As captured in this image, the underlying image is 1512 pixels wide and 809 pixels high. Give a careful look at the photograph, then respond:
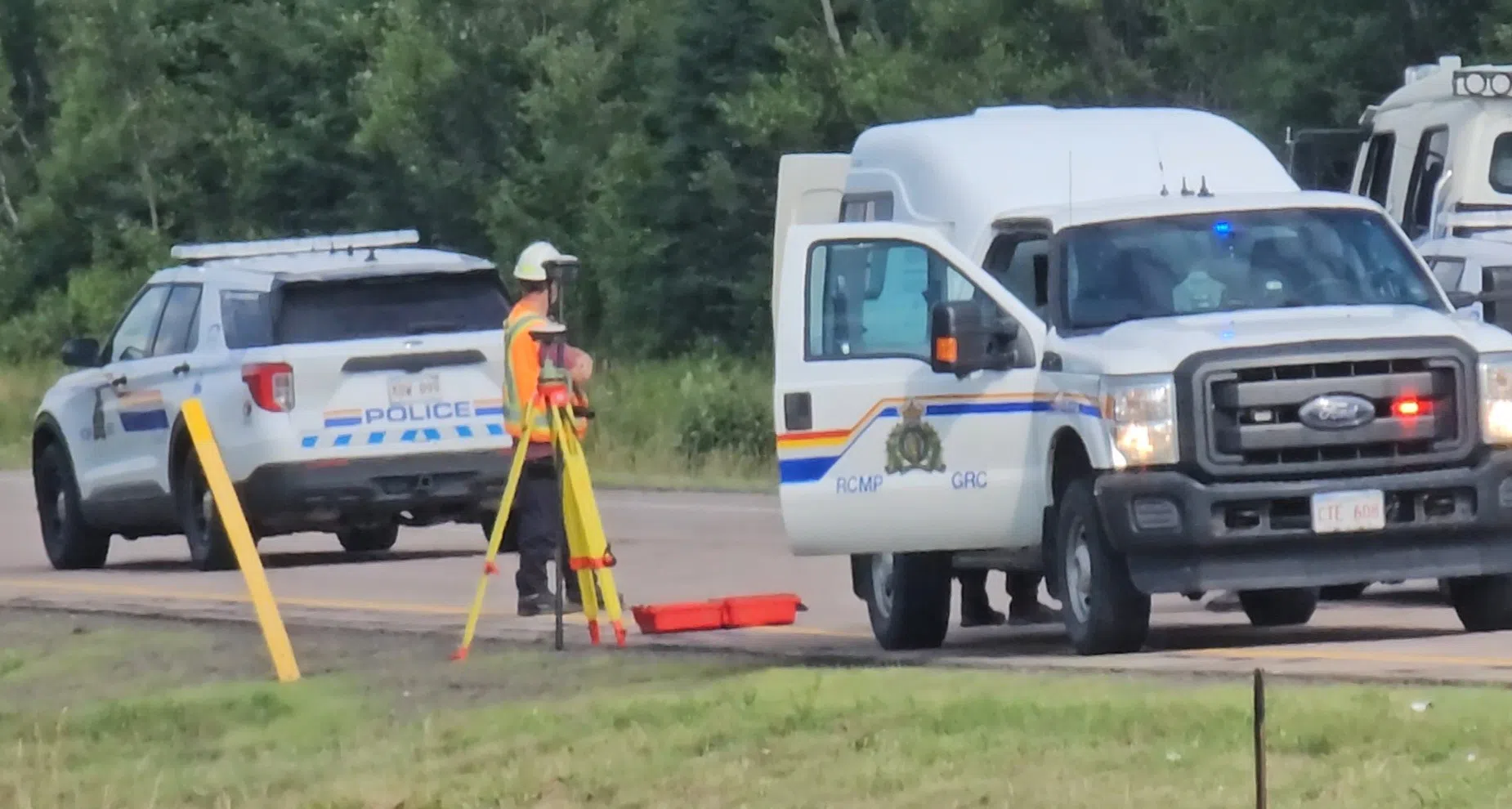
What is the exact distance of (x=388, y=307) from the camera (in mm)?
20062

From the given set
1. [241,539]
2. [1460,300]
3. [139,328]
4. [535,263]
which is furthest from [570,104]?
[1460,300]

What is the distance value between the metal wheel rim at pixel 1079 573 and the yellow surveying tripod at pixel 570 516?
6.96 feet

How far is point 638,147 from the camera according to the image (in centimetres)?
6191

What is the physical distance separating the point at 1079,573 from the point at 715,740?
285 cm

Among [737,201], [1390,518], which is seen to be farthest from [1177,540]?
[737,201]

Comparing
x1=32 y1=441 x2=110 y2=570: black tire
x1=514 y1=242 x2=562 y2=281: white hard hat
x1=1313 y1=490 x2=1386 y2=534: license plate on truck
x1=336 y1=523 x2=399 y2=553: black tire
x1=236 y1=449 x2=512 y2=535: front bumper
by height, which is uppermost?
x1=514 y1=242 x2=562 y2=281: white hard hat

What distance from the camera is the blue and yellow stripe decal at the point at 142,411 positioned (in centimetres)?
2086

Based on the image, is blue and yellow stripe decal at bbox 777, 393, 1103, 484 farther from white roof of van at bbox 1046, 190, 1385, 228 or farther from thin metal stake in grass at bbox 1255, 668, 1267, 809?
thin metal stake in grass at bbox 1255, 668, 1267, 809

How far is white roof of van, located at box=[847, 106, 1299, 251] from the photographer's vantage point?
14.4m

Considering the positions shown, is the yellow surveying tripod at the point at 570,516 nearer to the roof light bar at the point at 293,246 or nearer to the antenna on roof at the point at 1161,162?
the antenna on roof at the point at 1161,162

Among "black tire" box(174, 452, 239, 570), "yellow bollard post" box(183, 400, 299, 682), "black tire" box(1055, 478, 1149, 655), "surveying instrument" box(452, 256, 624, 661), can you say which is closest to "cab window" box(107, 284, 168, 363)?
"black tire" box(174, 452, 239, 570)

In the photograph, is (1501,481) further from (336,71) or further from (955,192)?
(336,71)

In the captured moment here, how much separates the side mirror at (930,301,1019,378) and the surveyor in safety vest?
2.48m

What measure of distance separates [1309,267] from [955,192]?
169cm
